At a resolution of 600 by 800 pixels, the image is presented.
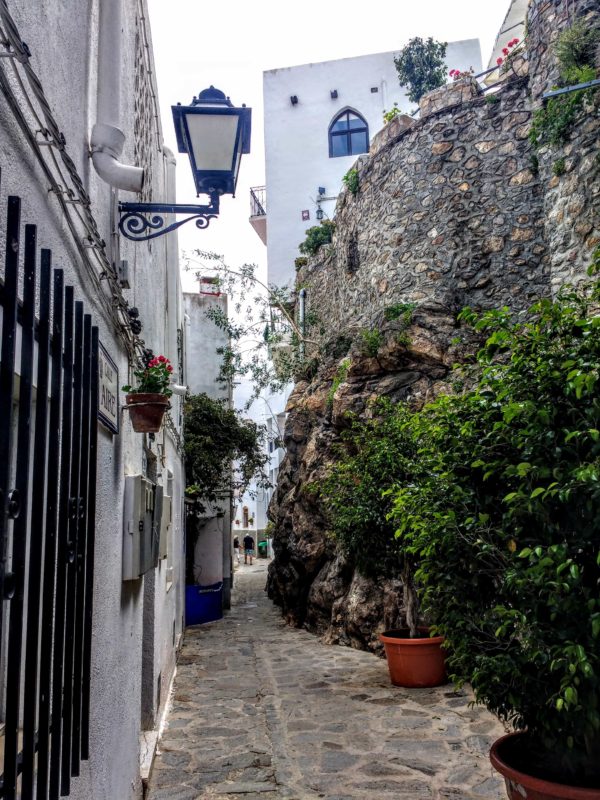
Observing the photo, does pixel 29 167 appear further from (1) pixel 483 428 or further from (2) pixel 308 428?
(2) pixel 308 428

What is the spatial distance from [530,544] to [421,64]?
1651cm

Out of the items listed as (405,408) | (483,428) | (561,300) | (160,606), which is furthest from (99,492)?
(405,408)

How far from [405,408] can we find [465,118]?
20.8 feet

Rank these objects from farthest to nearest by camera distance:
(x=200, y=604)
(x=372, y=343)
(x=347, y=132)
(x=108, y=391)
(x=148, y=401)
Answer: (x=347, y=132) < (x=200, y=604) < (x=372, y=343) < (x=148, y=401) < (x=108, y=391)

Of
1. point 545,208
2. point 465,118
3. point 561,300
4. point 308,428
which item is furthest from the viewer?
point 308,428

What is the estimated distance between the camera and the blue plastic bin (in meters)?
12.3

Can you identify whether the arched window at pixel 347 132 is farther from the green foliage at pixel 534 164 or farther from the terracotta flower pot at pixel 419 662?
the terracotta flower pot at pixel 419 662

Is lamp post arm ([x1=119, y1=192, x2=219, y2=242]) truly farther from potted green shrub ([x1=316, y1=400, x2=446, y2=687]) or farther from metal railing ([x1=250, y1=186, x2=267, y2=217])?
metal railing ([x1=250, y1=186, x2=267, y2=217])

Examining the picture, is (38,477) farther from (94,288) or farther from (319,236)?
(319,236)

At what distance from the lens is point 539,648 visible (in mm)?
2965

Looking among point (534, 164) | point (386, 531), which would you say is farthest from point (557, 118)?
point (386, 531)

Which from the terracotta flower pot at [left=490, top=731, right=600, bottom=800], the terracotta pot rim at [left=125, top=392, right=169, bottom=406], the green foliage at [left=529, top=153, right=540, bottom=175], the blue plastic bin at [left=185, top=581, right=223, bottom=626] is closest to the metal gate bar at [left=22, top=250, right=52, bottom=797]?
the terracotta pot rim at [left=125, top=392, right=169, bottom=406]

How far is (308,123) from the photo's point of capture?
2194 centimetres

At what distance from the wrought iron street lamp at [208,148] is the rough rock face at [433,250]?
20.7ft
